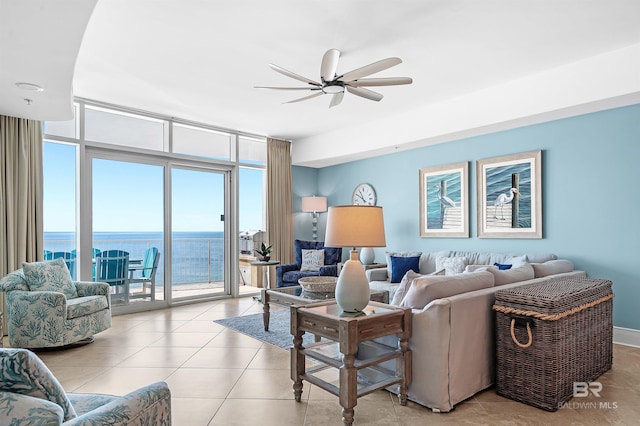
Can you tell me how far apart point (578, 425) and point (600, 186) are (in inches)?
104

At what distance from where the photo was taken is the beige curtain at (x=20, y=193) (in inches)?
163

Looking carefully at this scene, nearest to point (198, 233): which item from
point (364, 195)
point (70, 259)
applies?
point (70, 259)

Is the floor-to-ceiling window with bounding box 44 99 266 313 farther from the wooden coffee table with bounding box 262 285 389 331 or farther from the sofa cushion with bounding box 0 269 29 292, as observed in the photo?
the wooden coffee table with bounding box 262 285 389 331

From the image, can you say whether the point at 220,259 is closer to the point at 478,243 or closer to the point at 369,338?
the point at 478,243

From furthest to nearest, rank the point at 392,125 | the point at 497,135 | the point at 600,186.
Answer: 1. the point at 392,125
2. the point at 497,135
3. the point at 600,186

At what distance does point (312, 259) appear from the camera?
6082 mm

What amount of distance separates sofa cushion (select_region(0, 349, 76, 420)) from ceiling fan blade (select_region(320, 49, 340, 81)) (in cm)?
264

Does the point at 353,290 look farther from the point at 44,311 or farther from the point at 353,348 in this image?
the point at 44,311

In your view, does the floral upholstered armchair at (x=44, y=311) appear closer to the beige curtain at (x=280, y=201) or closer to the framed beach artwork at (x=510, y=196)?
the beige curtain at (x=280, y=201)

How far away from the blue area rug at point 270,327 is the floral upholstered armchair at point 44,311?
140cm

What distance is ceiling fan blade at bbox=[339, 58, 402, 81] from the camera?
117 inches

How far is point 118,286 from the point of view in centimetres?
518

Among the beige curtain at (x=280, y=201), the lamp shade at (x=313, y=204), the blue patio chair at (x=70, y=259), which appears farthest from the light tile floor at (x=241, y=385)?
the lamp shade at (x=313, y=204)

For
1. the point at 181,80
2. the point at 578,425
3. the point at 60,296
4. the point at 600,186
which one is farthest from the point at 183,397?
the point at 600,186
